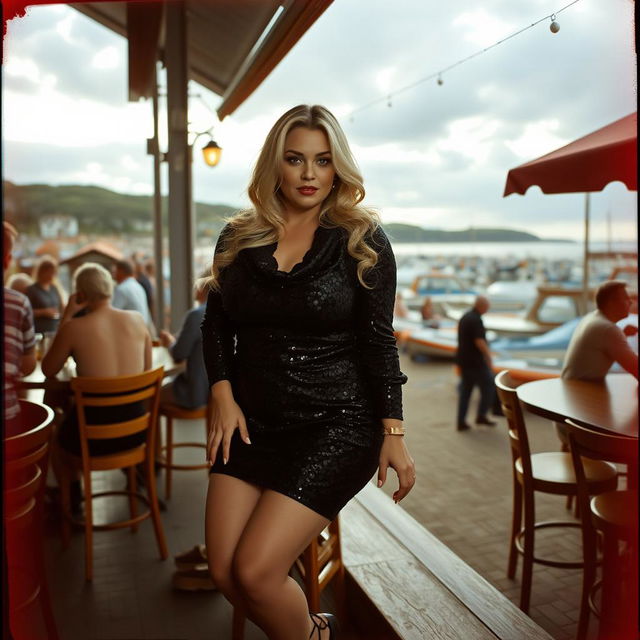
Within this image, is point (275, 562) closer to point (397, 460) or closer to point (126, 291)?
point (397, 460)

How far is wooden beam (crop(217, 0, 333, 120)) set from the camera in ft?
9.70

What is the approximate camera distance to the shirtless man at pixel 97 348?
11.0 feet

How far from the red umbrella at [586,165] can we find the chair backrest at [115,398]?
196 cm

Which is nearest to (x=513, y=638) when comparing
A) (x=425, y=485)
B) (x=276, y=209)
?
(x=276, y=209)

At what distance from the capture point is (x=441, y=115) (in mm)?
3145

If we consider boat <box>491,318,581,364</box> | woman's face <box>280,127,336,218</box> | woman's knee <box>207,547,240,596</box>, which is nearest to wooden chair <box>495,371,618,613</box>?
woman's face <box>280,127,336,218</box>

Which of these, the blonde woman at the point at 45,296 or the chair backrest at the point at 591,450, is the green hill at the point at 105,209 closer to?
the blonde woman at the point at 45,296

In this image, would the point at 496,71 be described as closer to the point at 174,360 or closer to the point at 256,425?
the point at 256,425

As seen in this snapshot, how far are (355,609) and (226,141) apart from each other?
15.0 feet

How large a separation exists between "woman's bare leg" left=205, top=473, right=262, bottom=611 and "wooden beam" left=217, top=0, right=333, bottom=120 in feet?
6.72

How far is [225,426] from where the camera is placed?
6.14 ft

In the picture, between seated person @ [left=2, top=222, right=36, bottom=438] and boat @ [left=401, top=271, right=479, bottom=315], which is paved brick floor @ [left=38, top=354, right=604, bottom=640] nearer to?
seated person @ [left=2, top=222, right=36, bottom=438]

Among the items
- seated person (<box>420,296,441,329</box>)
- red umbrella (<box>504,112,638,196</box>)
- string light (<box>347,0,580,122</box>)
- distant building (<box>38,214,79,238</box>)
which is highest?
string light (<box>347,0,580,122</box>)

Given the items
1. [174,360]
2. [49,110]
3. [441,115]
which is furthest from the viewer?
[49,110]
